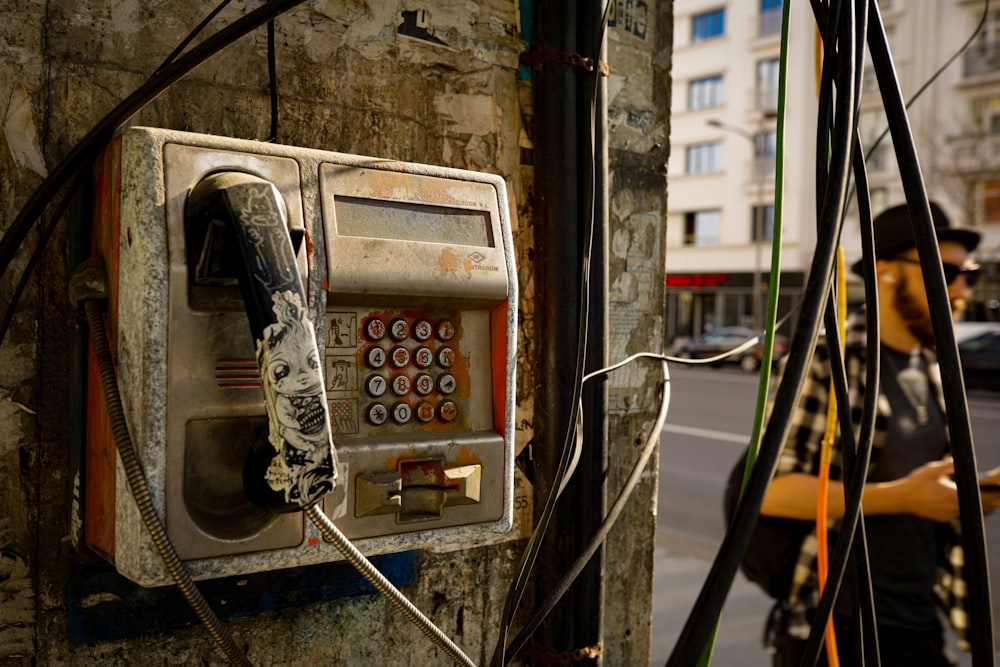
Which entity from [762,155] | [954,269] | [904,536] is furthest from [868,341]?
[762,155]

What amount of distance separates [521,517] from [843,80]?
894 mm

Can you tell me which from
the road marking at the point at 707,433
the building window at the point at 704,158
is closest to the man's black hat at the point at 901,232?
the road marking at the point at 707,433

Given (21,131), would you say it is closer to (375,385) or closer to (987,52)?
(375,385)

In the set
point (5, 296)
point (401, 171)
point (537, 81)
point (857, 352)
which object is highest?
point (537, 81)

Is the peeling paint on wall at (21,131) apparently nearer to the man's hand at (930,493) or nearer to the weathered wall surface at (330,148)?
the weathered wall surface at (330,148)

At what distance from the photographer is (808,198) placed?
19.7 meters

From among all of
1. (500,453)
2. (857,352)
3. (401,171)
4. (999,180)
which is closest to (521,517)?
(500,453)

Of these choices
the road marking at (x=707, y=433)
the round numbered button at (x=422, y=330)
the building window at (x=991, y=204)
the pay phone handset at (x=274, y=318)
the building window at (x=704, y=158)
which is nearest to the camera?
the pay phone handset at (x=274, y=318)

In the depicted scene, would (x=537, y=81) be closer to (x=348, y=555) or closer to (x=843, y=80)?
(x=843, y=80)

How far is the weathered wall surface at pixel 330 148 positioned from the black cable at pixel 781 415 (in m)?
0.69

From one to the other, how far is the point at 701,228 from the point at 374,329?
73.7 feet

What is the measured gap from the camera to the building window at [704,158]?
A: 22.2m

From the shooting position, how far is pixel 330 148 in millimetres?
1219

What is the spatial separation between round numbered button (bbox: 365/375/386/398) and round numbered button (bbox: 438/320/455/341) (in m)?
0.10
